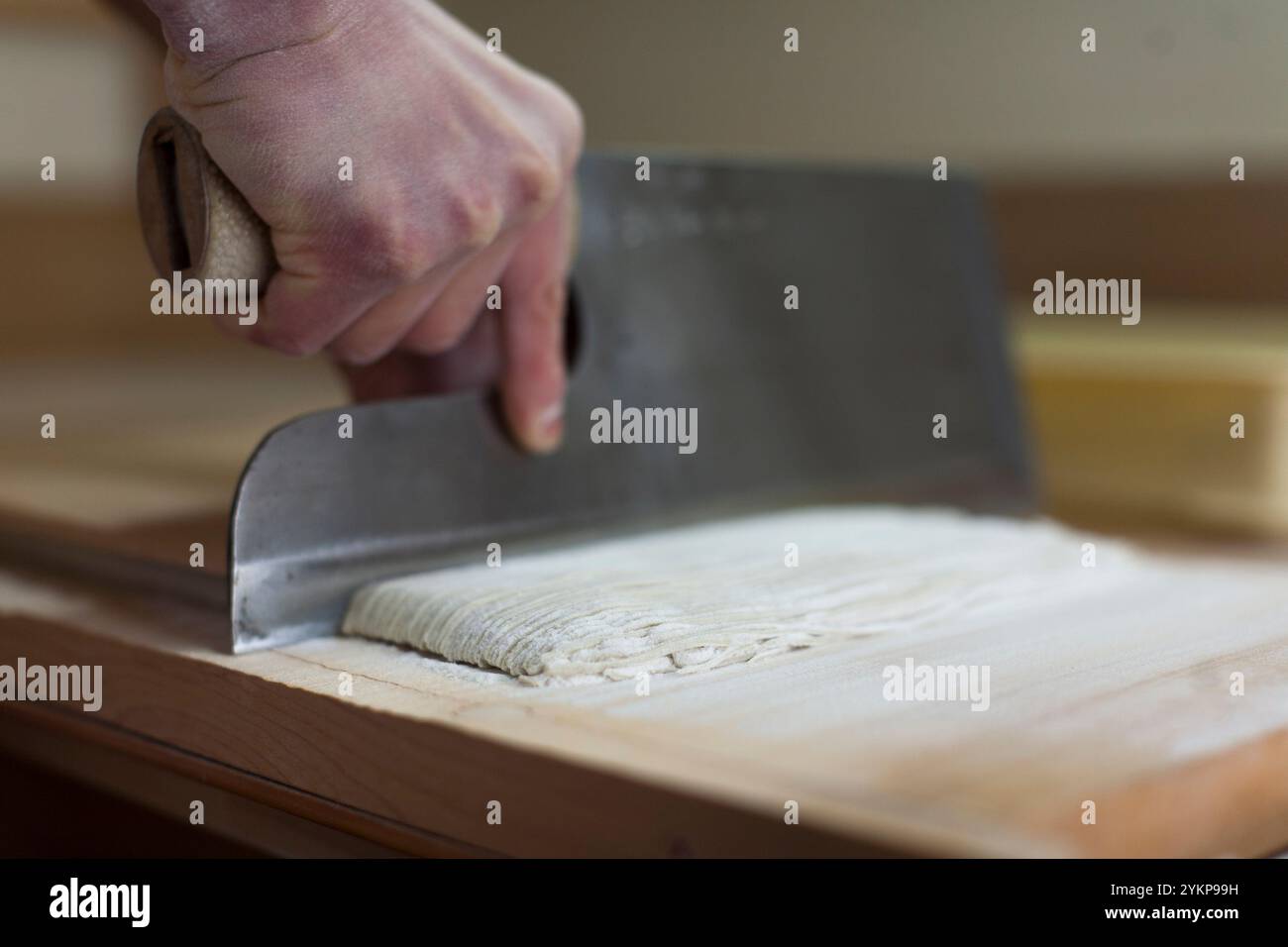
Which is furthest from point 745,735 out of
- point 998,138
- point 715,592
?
point 998,138

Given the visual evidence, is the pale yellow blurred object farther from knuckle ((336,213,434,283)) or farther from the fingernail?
knuckle ((336,213,434,283))

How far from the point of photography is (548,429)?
30.6 inches

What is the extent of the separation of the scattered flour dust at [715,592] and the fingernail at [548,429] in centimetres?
6

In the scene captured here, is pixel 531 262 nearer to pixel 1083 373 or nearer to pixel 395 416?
pixel 395 416

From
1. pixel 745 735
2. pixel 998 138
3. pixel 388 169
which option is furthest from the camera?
pixel 998 138

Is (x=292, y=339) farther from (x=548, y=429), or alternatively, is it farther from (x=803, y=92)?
(x=803, y=92)

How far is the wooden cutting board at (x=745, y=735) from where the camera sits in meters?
0.47

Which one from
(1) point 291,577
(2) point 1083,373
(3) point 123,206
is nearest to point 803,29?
(2) point 1083,373

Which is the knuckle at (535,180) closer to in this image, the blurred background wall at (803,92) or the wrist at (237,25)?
the wrist at (237,25)

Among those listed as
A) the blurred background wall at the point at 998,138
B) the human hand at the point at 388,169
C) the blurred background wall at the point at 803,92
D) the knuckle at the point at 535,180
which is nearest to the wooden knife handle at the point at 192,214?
the human hand at the point at 388,169

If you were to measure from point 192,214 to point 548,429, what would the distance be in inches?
8.4
